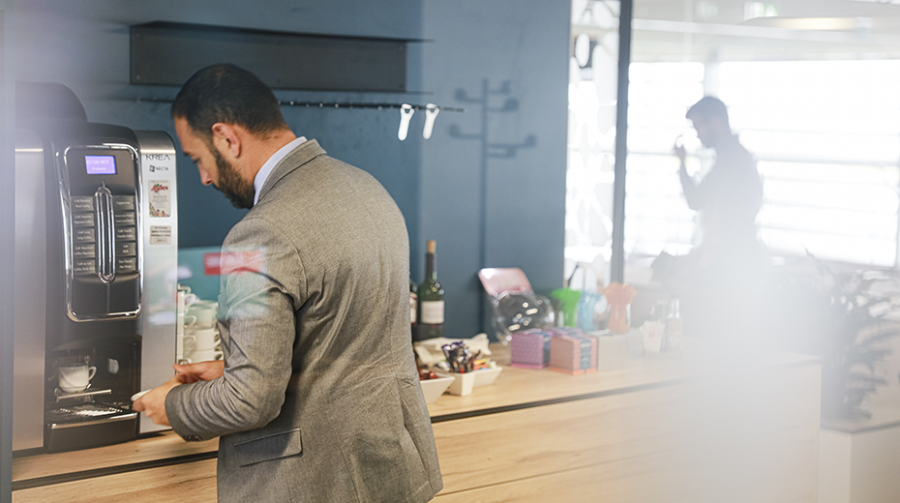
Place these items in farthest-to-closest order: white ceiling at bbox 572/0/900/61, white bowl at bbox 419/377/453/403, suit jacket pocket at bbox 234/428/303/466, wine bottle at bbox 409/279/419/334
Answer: wine bottle at bbox 409/279/419/334, white bowl at bbox 419/377/453/403, suit jacket pocket at bbox 234/428/303/466, white ceiling at bbox 572/0/900/61

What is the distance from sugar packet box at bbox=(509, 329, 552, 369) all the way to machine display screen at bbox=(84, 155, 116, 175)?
971 mm

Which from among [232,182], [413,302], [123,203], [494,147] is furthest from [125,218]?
[494,147]

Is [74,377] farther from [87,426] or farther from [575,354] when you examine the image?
[575,354]

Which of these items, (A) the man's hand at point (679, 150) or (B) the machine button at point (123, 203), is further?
(B) the machine button at point (123, 203)

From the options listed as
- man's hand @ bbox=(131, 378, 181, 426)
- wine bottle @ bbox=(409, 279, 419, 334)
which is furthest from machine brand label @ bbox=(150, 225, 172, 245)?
wine bottle @ bbox=(409, 279, 419, 334)

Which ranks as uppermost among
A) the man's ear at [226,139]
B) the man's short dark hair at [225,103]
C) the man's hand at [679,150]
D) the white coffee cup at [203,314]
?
the man's short dark hair at [225,103]

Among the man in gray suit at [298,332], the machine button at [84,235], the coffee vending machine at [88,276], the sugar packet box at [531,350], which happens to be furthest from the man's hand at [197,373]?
the sugar packet box at [531,350]

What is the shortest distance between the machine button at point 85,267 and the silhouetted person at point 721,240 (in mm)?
798

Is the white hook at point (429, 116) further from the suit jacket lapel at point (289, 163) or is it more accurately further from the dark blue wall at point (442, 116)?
the suit jacket lapel at point (289, 163)

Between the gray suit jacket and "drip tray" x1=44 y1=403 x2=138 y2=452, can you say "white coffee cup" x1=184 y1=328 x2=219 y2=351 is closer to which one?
"drip tray" x1=44 y1=403 x2=138 y2=452

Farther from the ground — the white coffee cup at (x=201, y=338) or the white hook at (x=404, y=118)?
the white hook at (x=404, y=118)

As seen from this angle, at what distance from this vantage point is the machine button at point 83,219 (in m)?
1.05

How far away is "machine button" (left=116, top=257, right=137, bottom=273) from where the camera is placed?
1098mm

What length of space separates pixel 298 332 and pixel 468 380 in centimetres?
64
